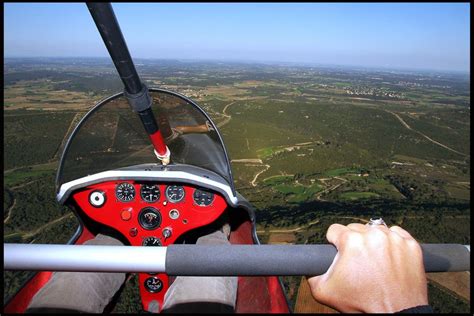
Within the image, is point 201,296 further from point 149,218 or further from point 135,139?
point 135,139

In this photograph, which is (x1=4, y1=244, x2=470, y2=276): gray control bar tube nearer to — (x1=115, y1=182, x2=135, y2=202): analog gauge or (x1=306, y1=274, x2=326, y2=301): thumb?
(x1=306, y1=274, x2=326, y2=301): thumb

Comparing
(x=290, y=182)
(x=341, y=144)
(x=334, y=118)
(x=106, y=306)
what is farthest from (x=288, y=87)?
(x=106, y=306)

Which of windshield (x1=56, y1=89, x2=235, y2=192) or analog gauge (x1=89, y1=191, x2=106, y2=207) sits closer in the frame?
windshield (x1=56, y1=89, x2=235, y2=192)

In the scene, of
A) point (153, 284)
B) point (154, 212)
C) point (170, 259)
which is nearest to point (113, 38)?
point (170, 259)

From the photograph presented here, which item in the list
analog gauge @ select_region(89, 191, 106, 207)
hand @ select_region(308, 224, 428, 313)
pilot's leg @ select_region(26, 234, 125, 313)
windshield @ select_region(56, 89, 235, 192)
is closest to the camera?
hand @ select_region(308, 224, 428, 313)

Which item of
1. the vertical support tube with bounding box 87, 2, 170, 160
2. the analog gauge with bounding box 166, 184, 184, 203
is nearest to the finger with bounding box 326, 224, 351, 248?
the vertical support tube with bounding box 87, 2, 170, 160

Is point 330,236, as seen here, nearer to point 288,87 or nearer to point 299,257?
point 299,257

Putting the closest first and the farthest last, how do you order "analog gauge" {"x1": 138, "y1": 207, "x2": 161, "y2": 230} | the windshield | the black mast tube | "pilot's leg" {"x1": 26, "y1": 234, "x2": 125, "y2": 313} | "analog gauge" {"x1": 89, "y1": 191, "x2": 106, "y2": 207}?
the black mast tube
"pilot's leg" {"x1": 26, "y1": 234, "x2": 125, "y2": 313}
the windshield
"analog gauge" {"x1": 89, "y1": 191, "x2": 106, "y2": 207}
"analog gauge" {"x1": 138, "y1": 207, "x2": 161, "y2": 230}
